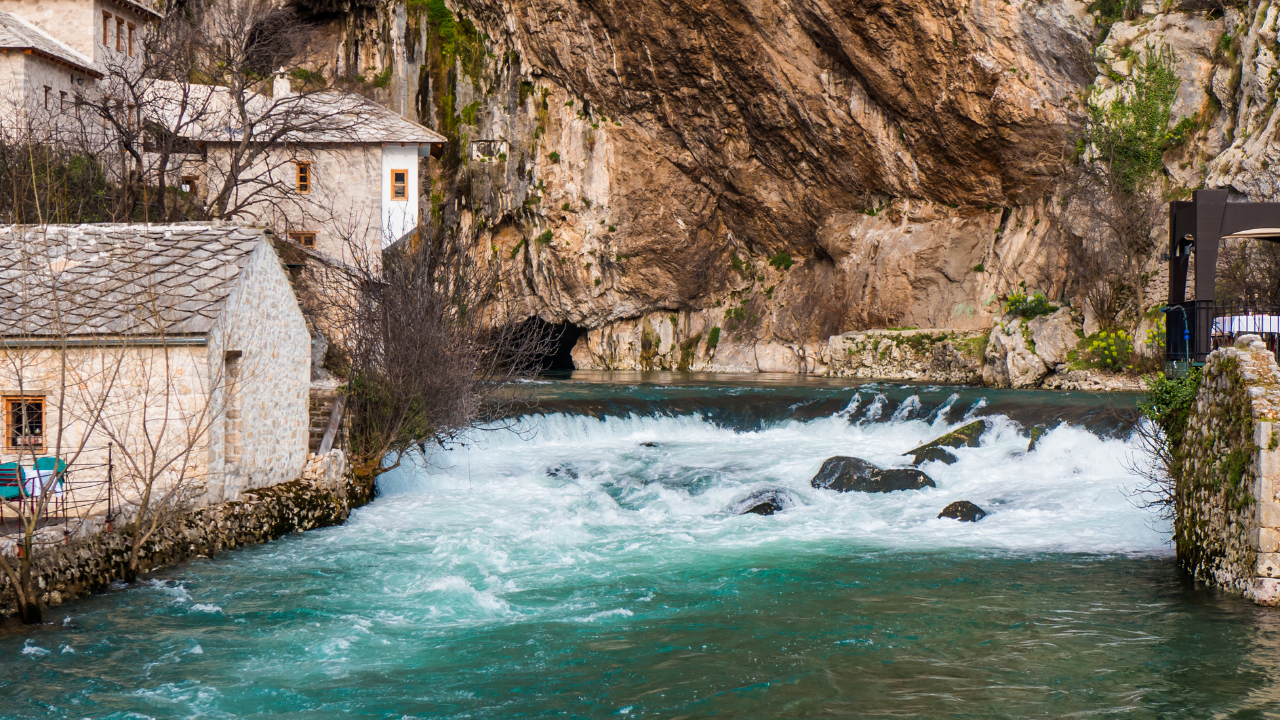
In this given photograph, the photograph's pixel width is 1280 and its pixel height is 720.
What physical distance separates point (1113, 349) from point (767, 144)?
15488 mm

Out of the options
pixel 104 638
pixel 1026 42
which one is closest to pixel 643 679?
pixel 104 638

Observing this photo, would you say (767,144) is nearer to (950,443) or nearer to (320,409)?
(950,443)

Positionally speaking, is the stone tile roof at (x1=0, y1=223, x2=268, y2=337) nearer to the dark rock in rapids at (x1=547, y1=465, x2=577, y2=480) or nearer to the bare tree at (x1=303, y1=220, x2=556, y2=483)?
the bare tree at (x1=303, y1=220, x2=556, y2=483)

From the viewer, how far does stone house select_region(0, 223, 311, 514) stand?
11477mm

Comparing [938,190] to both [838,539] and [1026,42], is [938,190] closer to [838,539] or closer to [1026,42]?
[1026,42]

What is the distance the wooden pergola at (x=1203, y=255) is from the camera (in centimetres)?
1250

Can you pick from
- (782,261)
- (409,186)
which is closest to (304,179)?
(409,186)

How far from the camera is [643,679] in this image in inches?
332

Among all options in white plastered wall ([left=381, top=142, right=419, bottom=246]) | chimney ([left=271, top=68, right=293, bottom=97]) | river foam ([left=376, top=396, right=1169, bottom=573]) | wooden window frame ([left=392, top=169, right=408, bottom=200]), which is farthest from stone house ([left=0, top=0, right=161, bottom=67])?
river foam ([left=376, top=396, right=1169, bottom=573])

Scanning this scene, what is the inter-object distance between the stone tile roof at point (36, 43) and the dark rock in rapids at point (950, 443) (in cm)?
2485

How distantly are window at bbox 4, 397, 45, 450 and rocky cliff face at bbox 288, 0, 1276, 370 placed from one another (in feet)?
86.7

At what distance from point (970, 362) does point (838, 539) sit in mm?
18817

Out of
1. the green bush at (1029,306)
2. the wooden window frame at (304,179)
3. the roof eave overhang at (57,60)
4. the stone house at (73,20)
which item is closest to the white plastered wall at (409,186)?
the wooden window frame at (304,179)

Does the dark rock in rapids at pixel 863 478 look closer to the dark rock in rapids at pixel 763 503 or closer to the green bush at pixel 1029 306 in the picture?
the dark rock in rapids at pixel 763 503
